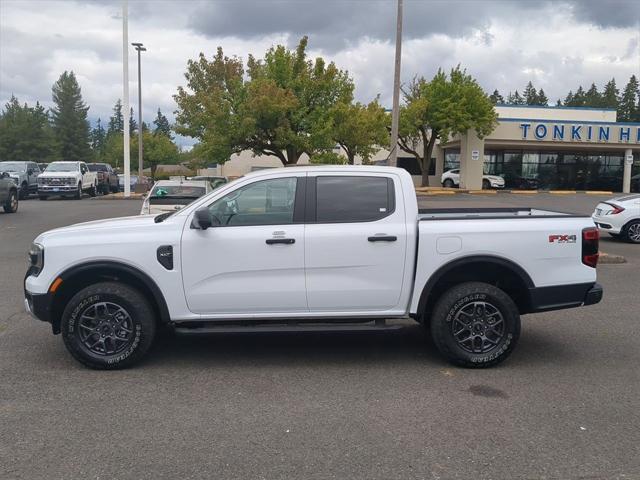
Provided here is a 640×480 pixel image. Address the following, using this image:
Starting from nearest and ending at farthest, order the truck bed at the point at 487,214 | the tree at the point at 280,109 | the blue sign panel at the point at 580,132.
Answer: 1. the truck bed at the point at 487,214
2. the tree at the point at 280,109
3. the blue sign panel at the point at 580,132

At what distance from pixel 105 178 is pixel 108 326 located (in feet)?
112

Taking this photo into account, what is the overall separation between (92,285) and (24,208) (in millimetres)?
22511

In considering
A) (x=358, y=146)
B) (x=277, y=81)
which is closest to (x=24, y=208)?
(x=277, y=81)

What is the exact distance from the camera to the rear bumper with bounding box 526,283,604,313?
233 inches

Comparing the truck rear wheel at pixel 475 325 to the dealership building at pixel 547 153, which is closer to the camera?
the truck rear wheel at pixel 475 325

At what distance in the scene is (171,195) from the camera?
45.0ft

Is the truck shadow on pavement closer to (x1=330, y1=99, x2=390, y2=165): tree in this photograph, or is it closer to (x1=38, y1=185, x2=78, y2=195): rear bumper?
(x1=330, y1=99, x2=390, y2=165): tree

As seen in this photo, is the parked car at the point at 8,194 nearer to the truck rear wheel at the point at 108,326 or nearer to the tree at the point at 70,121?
the truck rear wheel at the point at 108,326

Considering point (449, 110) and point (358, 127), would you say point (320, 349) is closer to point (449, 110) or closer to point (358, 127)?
point (358, 127)

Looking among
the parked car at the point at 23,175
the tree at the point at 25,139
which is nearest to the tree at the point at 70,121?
the tree at the point at 25,139

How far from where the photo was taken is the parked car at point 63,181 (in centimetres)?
3134

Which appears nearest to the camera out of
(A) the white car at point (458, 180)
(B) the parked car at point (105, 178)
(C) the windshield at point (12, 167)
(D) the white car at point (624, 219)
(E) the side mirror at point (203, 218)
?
(E) the side mirror at point (203, 218)

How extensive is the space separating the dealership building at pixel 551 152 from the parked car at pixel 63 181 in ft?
78.0

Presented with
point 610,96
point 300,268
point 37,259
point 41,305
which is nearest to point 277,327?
point 300,268
